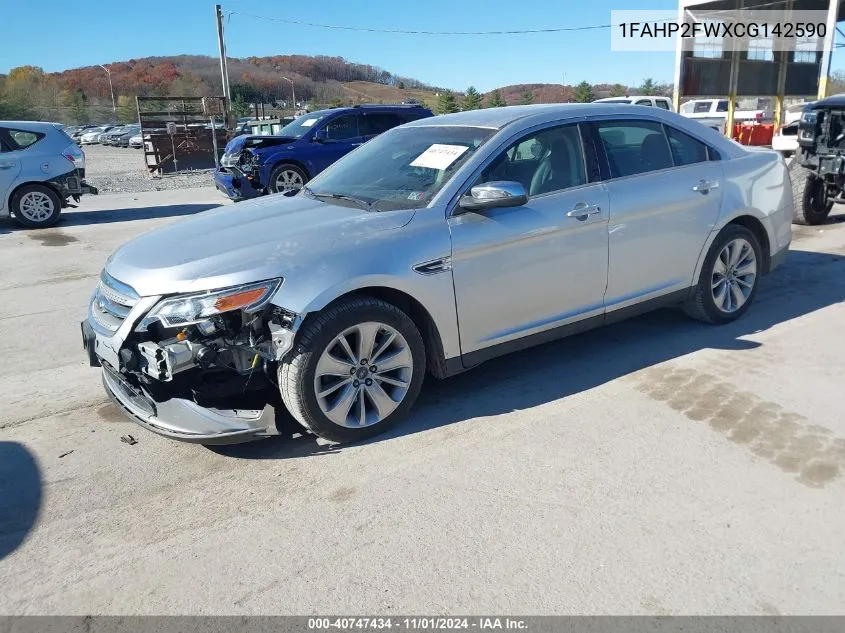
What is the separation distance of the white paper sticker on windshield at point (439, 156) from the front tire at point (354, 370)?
3.41 feet

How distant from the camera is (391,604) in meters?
2.46

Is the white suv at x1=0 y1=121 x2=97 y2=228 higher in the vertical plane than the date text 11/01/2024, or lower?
higher

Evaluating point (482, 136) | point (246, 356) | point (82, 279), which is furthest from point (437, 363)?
point (82, 279)

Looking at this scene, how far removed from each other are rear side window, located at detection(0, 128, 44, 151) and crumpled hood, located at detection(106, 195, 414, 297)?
879 centimetres

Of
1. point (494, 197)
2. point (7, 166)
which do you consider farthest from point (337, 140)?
point (494, 197)

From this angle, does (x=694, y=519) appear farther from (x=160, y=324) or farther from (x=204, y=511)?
(x=160, y=324)

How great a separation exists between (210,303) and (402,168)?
5.36 feet

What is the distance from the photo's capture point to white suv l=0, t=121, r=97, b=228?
10945 millimetres

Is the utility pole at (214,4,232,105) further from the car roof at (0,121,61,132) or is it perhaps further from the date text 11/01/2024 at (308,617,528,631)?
the date text 11/01/2024 at (308,617,528,631)

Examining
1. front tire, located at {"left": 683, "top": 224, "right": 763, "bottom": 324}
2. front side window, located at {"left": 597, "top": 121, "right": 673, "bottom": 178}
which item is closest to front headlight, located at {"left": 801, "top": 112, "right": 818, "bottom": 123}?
front tire, located at {"left": 683, "top": 224, "right": 763, "bottom": 324}

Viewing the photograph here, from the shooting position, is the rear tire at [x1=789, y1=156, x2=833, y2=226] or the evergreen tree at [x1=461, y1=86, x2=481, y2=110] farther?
the evergreen tree at [x1=461, y1=86, x2=481, y2=110]

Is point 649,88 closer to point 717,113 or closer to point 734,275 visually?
point 717,113

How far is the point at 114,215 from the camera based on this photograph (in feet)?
41.1

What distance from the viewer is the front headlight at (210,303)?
325 cm
